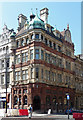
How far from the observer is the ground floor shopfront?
122 feet

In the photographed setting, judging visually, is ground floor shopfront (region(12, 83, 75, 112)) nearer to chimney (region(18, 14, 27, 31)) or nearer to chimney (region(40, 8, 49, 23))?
chimney (region(18, 14, 27, 31))

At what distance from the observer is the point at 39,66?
1497 inches

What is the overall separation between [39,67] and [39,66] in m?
0.19

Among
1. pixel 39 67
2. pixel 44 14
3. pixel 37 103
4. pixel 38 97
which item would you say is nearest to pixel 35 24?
pixel 44 14

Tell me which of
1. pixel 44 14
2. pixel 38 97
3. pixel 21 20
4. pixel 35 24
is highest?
pixel 44 14

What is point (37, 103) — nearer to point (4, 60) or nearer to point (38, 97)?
point (38, 97)

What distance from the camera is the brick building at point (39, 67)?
37.9 m

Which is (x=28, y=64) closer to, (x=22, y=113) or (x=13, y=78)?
(x=13, y=78)

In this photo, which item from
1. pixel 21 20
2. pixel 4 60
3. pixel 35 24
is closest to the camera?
pixel 35 24

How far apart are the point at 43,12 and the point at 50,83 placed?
1685cm

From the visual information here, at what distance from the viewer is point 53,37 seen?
1750 inches

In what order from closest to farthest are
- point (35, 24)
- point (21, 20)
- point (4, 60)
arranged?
1. point (35, 24)
2. point (4, 60)
3. point (21, 20)

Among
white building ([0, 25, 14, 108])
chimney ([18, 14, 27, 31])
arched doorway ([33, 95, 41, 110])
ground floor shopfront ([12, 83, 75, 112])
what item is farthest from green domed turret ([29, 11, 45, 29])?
arched doorway ([33, 95, 41, 110])

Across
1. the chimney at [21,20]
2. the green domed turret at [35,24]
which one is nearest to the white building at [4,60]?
the chimney at [21,20]
